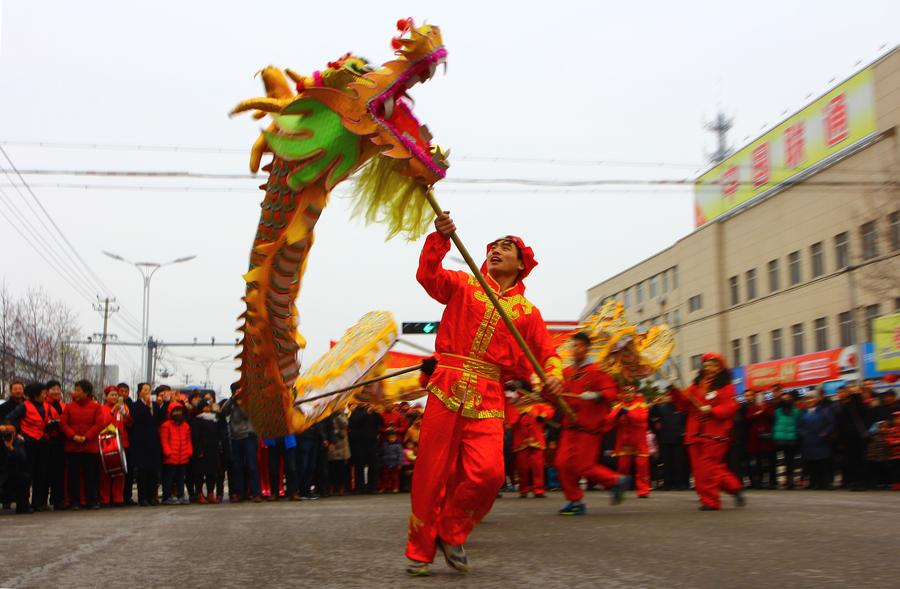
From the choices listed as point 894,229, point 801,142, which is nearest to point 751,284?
point 801,142

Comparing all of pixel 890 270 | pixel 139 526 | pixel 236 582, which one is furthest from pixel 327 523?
pixel 890 270

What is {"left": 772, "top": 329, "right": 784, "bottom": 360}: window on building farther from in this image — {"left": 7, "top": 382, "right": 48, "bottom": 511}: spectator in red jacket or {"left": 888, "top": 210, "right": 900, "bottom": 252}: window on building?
{"left": 7, "top": 382, "right": 48, "bottom": 511}: spectator in red jacket

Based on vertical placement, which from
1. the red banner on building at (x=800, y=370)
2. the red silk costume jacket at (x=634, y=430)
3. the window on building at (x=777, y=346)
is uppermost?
the window on building at (x=777, y=346)

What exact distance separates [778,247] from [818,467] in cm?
2249

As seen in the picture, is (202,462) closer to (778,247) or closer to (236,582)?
(236,582)

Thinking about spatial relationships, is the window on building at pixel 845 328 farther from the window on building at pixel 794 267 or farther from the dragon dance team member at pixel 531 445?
the dragon dance team member at pixel 531 445

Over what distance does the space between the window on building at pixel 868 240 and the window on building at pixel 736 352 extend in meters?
12.0

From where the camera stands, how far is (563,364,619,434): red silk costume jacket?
417 inches

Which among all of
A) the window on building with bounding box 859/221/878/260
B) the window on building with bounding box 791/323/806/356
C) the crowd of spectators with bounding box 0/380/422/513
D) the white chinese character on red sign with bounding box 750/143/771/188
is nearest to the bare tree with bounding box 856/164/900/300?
the window on building with bounding box 859/221/878/260

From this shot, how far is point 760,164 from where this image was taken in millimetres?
36156

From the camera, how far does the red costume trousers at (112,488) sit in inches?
557

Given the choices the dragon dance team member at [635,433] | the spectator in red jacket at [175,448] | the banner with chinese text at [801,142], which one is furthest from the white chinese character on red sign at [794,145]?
the spectator in red jacket at [175,448]

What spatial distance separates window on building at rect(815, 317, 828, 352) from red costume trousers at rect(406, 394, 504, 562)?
3098 centimetres

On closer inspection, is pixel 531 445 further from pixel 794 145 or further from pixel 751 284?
pixel 751 284
